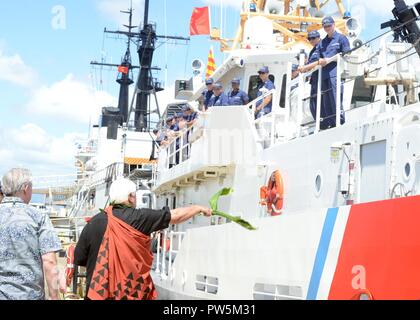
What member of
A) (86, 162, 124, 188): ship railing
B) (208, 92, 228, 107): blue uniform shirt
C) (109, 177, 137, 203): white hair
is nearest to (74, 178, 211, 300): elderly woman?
(109, 177, 137, 203): white hair

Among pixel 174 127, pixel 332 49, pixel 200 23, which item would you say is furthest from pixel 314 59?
pixel 200 23

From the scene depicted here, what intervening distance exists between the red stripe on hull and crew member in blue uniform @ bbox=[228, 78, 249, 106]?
631 cm

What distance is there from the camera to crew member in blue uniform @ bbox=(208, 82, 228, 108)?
11.1 m

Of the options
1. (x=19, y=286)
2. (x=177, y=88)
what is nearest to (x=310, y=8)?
(x=177, y=88)

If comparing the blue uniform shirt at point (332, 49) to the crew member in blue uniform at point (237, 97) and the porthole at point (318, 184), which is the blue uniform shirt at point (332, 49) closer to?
the porthole at point (318, 184)

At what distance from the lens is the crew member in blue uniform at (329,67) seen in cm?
781

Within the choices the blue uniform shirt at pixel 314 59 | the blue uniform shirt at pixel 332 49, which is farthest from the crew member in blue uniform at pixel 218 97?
the blue uniform shirt at pixel 332 49

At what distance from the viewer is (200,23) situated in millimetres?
16031

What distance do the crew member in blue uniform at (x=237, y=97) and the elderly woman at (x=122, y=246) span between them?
6639 millimetres

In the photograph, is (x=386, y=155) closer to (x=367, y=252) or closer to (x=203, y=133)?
(x=367, y=252)

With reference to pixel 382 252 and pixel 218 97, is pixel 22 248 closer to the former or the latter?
pixel 382 252

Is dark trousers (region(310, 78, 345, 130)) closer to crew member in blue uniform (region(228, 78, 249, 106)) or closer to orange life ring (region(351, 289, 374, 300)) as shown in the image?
crew member in blue uniform (region(228, 78, 249, 106))

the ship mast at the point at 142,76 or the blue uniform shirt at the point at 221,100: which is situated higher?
the ship mast at the point at 142,76

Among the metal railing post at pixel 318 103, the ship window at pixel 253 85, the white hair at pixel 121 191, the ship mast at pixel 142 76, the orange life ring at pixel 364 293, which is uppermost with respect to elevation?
the ship mast at pixel 142 76
